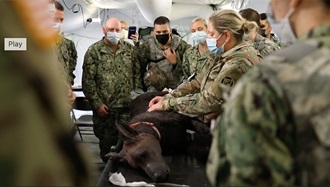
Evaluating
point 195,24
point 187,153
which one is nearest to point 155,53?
point 195,24

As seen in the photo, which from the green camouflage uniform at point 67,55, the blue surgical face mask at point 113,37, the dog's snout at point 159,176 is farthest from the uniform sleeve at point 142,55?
the dog's snout at point 159,176

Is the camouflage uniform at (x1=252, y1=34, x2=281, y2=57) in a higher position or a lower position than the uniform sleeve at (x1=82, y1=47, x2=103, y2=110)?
higher

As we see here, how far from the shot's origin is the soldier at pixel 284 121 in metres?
0.89

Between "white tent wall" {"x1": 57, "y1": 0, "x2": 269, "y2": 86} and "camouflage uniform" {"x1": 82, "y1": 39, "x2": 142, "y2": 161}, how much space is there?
84.2 inches

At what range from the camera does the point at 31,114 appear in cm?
58

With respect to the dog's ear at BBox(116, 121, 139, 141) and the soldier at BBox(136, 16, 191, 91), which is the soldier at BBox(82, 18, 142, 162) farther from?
the dog's ear at BBox(116, 121, 139, 141)

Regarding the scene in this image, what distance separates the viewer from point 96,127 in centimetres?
435

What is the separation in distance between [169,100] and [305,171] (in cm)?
203

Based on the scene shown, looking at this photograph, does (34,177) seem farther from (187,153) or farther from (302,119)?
(187,153)

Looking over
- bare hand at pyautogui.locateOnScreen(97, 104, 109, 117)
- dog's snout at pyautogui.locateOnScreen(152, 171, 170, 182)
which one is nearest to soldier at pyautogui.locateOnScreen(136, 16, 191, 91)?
bare hand at pyautogui.locateOnScreen(97, 104, 109, 117)

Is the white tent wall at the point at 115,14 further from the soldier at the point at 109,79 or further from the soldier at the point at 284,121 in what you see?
the soldier at the point at 284,121

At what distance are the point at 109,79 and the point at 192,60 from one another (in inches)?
32.3

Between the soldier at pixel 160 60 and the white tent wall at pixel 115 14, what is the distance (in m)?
1.98

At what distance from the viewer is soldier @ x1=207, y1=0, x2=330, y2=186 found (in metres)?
0.89
